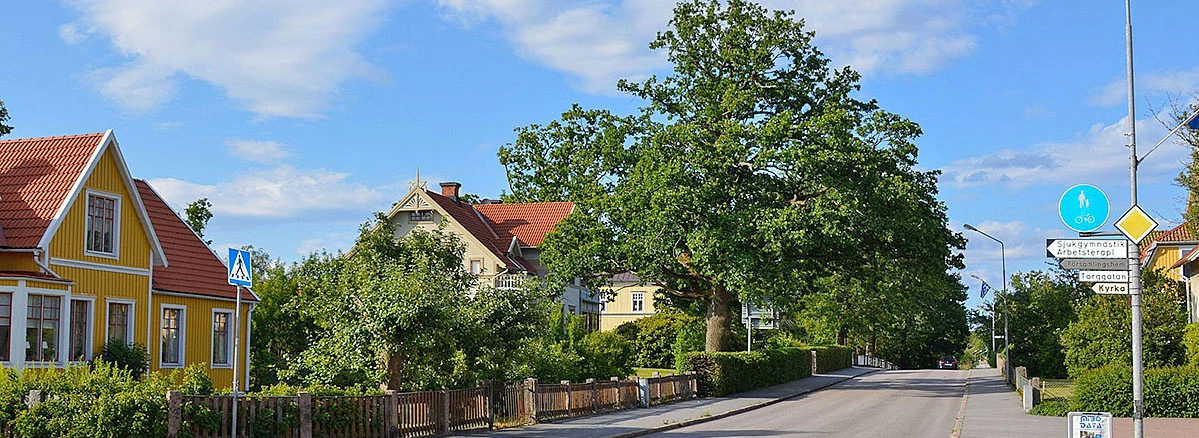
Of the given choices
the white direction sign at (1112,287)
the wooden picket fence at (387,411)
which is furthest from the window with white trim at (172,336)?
the white direction sign at (1112,287)

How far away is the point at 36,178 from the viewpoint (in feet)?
81.0

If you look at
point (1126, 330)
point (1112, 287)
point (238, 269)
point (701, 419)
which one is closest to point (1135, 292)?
point (1112, 287)

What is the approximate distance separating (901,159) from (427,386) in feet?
73.9

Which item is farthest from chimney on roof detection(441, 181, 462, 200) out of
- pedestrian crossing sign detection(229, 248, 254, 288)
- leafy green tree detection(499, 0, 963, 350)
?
pedestrian crossing sign detection(229, 248, 254, 288)

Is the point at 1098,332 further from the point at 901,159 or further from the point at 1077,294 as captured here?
the point at 1077,294

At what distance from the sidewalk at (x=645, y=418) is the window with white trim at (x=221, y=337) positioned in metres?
9.80

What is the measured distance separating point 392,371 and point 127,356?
282 inches

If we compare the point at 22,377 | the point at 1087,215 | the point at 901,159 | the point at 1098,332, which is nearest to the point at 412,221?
the point at 901,159

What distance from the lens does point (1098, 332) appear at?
40625mm

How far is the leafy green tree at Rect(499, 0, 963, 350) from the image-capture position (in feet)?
124

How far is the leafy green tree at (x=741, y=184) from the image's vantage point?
3766 centimetres

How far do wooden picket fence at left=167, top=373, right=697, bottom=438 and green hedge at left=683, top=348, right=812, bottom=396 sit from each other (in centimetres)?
1008

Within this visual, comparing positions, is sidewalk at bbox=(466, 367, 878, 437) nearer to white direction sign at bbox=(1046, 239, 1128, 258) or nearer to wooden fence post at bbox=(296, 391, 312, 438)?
wooden fence post at bbox=(296, 391, 312, 438)

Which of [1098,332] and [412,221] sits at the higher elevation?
[412,221]
